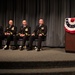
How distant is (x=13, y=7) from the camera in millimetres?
6926

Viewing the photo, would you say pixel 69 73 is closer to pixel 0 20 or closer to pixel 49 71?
pixel 49 71

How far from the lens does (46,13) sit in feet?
21.8

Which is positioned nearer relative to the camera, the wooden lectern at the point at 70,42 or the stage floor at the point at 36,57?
the stage floor at the point at 36,57

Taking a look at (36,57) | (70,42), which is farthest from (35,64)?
(70,42)

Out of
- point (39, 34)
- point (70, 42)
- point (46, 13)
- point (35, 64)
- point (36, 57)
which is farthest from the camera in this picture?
point (46, 13)

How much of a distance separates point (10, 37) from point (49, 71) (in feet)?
8.35

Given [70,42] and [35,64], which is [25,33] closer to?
[70,42]

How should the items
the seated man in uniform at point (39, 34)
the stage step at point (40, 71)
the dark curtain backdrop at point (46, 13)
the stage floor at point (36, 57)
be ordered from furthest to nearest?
1. the dark curtain backdrop at point (46, 13)
2. the seated man in uniform at point (39, 34)
3. the stage floor at point (36, 57)
4. the stage step at point (40, 71)

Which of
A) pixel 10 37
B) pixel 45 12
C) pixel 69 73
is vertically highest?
pixel 45 12

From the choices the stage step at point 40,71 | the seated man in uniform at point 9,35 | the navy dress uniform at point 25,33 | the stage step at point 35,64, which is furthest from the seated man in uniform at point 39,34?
the stage step at point 40,71

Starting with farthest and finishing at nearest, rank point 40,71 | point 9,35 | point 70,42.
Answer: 1. point 9,35
2. point 70,42
3. point 40,71

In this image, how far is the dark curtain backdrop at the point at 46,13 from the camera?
6422 millimetres

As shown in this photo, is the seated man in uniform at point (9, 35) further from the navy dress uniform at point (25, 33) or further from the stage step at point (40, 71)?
the stage step at point (40, 71)

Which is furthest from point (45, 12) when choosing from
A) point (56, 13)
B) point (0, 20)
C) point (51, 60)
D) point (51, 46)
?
point (51, 60)
